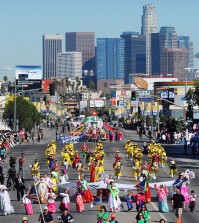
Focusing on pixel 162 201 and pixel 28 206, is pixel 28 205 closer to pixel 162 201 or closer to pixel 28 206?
pixel 28 206

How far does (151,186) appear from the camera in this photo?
41625 mm

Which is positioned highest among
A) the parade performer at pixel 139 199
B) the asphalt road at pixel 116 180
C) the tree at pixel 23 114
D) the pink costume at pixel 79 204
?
the parade performer at pixel 139 199

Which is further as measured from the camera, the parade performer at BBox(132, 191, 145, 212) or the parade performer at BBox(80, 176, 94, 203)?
the parade performer at BBox(80, 176, 94, 203)

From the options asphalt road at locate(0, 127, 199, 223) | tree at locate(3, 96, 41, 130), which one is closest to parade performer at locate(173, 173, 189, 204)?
asphalt road at locate(0, 127, 199, 223)

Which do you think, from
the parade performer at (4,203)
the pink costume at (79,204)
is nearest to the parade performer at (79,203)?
the pink costume at (79,204)

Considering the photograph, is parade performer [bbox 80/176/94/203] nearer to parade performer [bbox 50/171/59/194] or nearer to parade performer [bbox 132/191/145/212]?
parade performer [bbox 50/171/59/194]

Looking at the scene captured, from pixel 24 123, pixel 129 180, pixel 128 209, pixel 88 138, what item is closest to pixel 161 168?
pixel 129 180

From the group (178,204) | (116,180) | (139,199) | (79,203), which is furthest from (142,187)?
(116,180)

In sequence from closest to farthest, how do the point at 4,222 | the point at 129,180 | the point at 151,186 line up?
1. the point at 4,222
2. the point at 151,186
3. the point at 129,180

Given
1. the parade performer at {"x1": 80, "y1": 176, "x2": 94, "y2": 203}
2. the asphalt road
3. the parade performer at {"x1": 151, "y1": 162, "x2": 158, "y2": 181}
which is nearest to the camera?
the asphalt road

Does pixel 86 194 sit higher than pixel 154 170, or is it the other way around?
pixel 86 194

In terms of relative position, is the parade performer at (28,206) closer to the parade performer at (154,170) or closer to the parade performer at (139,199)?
the parade performer at (139,199)

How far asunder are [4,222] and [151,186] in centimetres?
754

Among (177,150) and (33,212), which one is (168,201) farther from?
(177,150)
